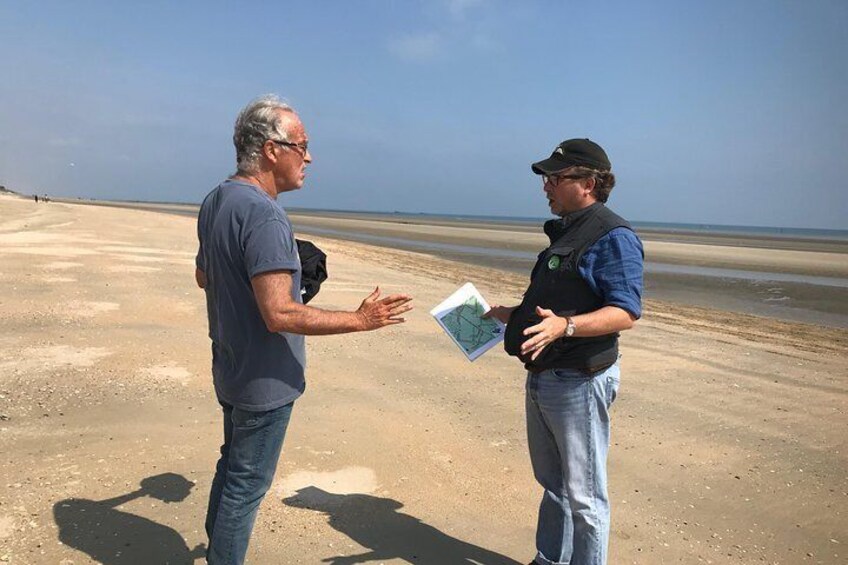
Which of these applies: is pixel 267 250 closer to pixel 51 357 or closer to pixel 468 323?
pixel 468 323

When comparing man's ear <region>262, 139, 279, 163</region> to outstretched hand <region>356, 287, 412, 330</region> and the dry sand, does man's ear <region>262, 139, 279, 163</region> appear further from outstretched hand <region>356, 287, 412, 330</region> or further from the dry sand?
the dry sand

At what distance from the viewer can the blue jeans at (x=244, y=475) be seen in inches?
96.9

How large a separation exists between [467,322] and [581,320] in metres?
1.00

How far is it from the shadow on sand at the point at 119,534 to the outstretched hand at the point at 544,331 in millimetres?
2133

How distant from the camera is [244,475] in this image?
2.48m

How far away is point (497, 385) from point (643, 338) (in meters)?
3.75

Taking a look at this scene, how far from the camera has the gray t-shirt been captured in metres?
2.26

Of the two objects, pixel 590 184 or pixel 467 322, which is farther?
pixel 467 322

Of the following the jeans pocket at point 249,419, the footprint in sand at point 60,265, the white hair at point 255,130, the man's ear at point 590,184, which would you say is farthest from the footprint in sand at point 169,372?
the footprint in sand at point 60,265

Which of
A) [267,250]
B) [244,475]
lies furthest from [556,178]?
[244,475]

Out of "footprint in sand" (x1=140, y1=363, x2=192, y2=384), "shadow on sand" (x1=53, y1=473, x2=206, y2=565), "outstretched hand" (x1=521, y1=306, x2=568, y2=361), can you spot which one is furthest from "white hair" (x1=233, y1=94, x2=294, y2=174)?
"footprint in sand" (x1=140, y1=363, x2=192, y2=384)

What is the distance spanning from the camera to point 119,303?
887cm

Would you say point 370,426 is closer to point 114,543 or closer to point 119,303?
point 114,543

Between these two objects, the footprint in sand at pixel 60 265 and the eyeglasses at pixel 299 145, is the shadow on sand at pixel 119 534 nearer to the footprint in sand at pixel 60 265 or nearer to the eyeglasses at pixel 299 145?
the eyeglasses at pixel 299 145
